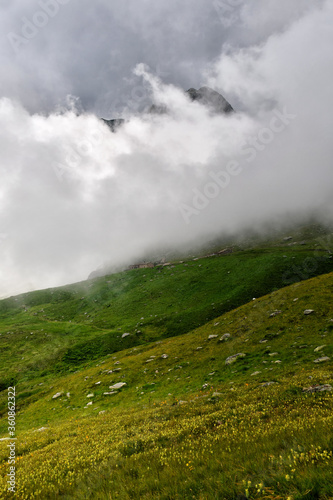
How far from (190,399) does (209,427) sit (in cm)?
783

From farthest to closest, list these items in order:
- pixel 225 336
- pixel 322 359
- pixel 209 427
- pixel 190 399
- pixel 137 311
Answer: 1. pixel 137 311
2. pixel 225 336
3. pixel 322 359
4. pixel 190 399
5. pixel 209 427

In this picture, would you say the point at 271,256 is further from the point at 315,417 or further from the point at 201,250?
the point at 315,417

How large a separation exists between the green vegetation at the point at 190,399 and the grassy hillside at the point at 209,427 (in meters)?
0.06

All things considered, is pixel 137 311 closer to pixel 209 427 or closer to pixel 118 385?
pixel 118 385

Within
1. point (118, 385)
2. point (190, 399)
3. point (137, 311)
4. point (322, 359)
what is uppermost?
point (190, 399)

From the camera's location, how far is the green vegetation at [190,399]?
539 cm

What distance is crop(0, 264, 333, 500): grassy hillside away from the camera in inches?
193

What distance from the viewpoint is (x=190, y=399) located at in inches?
665

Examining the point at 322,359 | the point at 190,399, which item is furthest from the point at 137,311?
the point at 322,359

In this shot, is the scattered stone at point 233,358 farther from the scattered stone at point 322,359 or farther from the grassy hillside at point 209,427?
the scattered stone at point 322,359

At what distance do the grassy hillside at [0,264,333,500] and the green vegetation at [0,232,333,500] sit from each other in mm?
56

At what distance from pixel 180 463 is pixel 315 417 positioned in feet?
14.9

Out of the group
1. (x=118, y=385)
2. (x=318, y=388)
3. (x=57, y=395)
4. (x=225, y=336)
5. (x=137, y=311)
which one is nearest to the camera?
(x=318, y=388)

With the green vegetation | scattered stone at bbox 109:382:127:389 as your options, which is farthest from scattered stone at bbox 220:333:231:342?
scattered stone at bbox 109:382:127:389
